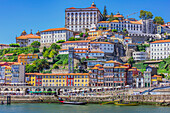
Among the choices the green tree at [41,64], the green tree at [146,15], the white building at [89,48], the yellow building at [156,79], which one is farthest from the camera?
the green tree at [146,15]

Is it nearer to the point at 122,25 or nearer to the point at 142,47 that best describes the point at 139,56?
the point at 142,47

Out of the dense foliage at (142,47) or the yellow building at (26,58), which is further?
the dense foliage at (142,47)

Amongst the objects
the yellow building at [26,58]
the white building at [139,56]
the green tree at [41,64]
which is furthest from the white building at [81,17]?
the green tree at [41,64]

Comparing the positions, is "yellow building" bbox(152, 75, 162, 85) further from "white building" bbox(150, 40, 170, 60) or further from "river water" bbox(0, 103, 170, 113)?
"white building" bbox(150, 40, 170, 60)

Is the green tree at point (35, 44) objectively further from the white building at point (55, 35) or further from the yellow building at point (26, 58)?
the yellow building at point (26, 58)

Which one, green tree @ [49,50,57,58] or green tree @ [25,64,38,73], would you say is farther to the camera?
green tree @ [49,50,57,58]

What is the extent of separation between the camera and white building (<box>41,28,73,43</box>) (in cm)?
12363

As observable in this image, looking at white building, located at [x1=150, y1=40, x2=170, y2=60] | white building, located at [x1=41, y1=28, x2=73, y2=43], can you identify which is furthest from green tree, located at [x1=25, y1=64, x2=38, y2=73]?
white building, located at [x1=150, y1=40, x2=170, y2=60]

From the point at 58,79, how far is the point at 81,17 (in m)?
45.4

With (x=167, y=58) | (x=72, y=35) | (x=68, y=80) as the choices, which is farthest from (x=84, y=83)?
(x=72, y=35)

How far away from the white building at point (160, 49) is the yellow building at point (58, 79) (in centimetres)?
2850

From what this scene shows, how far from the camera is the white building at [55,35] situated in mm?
123631

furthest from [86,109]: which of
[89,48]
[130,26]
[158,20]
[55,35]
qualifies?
[158,20]

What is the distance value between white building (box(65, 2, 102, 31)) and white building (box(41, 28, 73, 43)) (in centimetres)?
708
